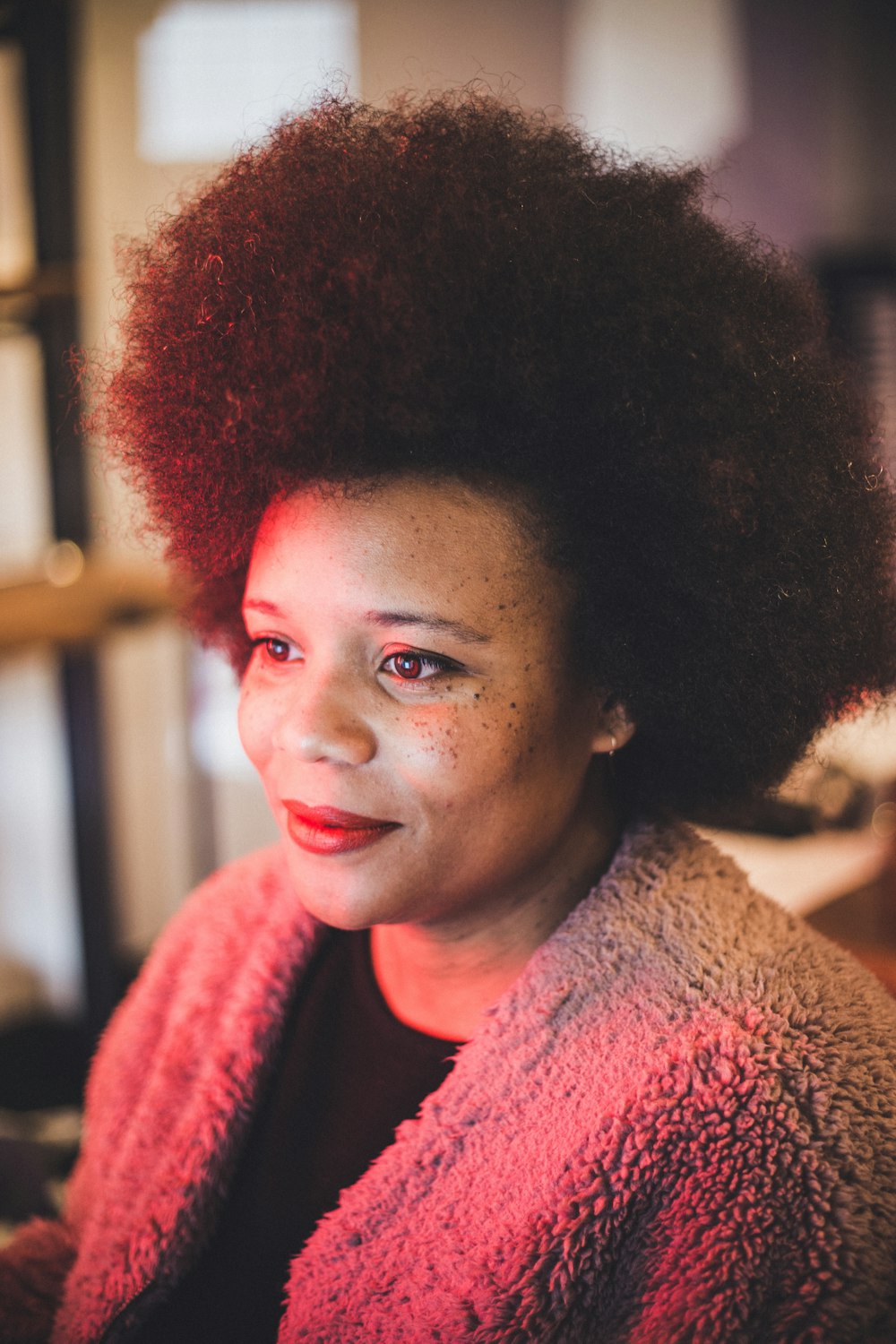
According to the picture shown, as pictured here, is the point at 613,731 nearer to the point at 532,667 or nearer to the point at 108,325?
the point at 532,667

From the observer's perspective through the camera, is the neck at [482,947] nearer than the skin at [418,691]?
No

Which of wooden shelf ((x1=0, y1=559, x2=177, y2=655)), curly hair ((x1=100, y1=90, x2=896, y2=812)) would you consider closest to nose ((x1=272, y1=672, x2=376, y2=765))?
curly hair ((x1=100, y1=90, x2=896, y2=812))

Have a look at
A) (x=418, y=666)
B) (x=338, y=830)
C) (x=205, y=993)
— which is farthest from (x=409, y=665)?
(x=205, y=993)

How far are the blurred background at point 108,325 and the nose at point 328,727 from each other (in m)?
1.14

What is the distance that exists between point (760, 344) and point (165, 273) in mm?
405

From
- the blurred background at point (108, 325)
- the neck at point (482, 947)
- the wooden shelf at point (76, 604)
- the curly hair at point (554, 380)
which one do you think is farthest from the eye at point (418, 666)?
the wooden shelf at point (76, 604)

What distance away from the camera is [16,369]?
2.39 m

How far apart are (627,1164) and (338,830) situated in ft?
0.89

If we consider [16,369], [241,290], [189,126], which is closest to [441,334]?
[241,290]

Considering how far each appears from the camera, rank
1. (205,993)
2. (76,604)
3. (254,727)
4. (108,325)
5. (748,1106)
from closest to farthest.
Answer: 1. (748,1106)
2. (254,727)
3. (205,993)
4. (108,325)
5. (76,604)

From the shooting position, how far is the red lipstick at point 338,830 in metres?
0.73

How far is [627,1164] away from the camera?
0.68 m

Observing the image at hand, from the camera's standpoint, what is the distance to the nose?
2.35ft

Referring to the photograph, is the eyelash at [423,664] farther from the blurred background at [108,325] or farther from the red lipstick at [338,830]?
the blurred background at [108,325]
